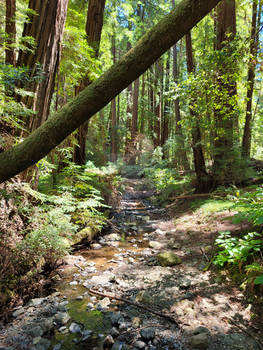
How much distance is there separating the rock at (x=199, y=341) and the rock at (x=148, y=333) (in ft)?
1.46

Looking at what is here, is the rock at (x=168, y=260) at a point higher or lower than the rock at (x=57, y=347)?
higher

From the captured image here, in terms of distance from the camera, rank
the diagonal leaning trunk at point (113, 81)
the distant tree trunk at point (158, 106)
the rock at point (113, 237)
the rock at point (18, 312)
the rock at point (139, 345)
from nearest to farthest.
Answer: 1. the diagonal leaning trunk at point (113, 81)
2. the rock at point (139, 345)
3. the rock at point (18, 312)
4. the rock at point (113, 237)
5. the distant tree trunk at point (158, 106)

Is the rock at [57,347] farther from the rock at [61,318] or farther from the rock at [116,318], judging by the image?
the rock at [116,318]

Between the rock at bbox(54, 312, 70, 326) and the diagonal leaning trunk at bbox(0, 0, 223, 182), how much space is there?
225cm

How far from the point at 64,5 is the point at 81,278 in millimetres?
5275

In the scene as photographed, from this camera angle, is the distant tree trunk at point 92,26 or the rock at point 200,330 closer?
the rock at point 200,330

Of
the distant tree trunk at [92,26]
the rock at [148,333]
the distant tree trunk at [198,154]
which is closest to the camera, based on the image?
the rock at [148,333]

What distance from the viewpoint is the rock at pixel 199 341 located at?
225cm

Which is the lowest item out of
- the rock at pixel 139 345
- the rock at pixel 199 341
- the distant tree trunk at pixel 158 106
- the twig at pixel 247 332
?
the rock at pixel 139 345

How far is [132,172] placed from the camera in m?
17.8

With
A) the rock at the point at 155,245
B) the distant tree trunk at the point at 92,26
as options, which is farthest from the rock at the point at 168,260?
the distant tree trunk at the point at 92,26

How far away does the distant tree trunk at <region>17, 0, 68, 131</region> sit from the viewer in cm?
380

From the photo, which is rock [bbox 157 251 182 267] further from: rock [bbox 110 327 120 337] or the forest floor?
rock [bbox 110 327 120 337]

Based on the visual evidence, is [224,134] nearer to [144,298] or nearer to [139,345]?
[144,298]
